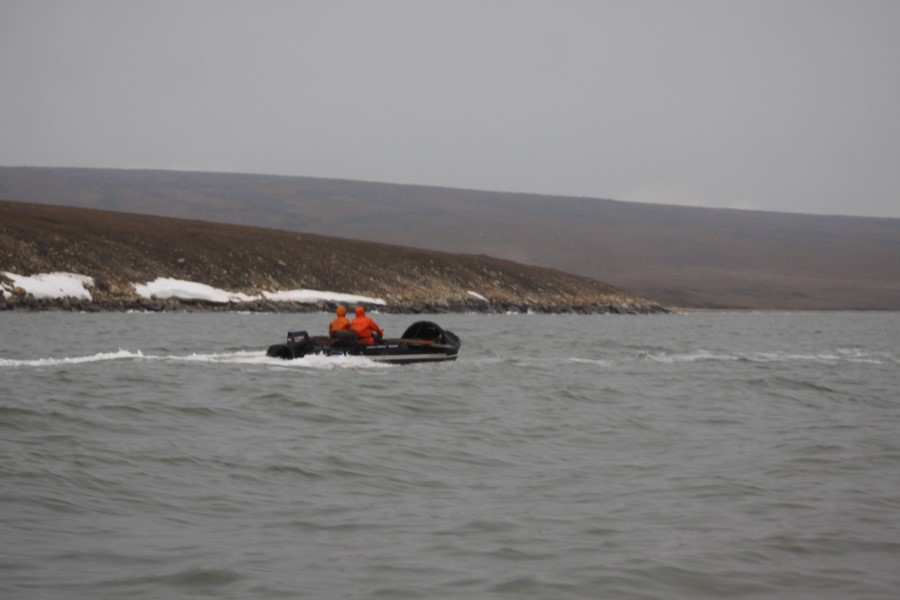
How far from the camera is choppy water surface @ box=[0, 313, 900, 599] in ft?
32.0

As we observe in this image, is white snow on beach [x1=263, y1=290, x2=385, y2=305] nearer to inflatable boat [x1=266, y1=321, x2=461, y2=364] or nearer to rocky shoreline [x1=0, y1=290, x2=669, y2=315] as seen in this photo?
rocky shoreline [x1=0, y1=290, x2=669, y2=315]

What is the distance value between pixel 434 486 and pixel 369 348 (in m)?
15.9

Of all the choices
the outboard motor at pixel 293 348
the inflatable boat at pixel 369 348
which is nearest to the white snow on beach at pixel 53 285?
the inflatable boat at pixel 369 348

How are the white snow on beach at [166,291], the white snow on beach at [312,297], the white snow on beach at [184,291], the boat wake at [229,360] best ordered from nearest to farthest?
the boat wake at [229,360] → the white snow on beach at [166,291] → the white snow on beach at [184,291] → the white snow on beach at [312,297]

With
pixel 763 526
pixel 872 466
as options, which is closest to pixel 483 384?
pixel 872 466

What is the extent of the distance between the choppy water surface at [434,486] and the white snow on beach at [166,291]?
42540mm

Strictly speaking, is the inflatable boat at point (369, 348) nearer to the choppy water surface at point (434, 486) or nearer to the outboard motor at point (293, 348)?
the outboard motor at point (293, 348)

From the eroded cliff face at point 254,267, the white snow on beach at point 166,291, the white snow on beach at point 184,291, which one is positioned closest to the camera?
the white snow on beach at point 166,291

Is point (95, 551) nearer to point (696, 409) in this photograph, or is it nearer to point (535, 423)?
point (535, 423)

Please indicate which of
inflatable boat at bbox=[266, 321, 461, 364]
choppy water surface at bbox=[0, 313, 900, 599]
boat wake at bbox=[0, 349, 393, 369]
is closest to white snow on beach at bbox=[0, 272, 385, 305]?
boat wake at bbox=[0, 349, 393, 369]

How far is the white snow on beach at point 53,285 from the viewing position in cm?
6619

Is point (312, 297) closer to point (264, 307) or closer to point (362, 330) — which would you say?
point (264, 307)

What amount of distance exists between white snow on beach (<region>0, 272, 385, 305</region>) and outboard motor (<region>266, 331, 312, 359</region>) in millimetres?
39934

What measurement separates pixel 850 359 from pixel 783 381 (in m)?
12.1
